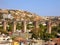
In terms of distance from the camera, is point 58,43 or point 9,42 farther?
point 58,43

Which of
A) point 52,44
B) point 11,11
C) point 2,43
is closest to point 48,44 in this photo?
point 52,44

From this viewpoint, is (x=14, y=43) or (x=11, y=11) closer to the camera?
(x=14, y=43)

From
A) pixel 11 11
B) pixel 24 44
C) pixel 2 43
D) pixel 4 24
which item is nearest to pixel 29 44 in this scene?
pixel 24 44

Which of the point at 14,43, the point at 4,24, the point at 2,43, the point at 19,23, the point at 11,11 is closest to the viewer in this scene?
the point at 2,43

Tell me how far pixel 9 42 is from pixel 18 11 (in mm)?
43199

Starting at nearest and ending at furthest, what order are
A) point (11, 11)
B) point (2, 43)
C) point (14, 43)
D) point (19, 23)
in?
point (2, 43)
point (14, 43)
point (19, 23)
point (11, 11)

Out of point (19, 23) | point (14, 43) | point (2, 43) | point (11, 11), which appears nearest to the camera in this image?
point (2, 43)

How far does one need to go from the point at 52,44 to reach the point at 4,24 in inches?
534

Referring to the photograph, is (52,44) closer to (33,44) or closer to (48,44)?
(48,44)

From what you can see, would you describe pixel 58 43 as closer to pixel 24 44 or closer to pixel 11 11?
pixel 24 44

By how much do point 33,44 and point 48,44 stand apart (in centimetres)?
82

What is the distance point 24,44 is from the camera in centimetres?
1050

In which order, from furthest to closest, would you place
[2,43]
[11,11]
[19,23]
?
[11,11] → [19,23] → [2,43]

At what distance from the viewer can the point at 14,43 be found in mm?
10688
